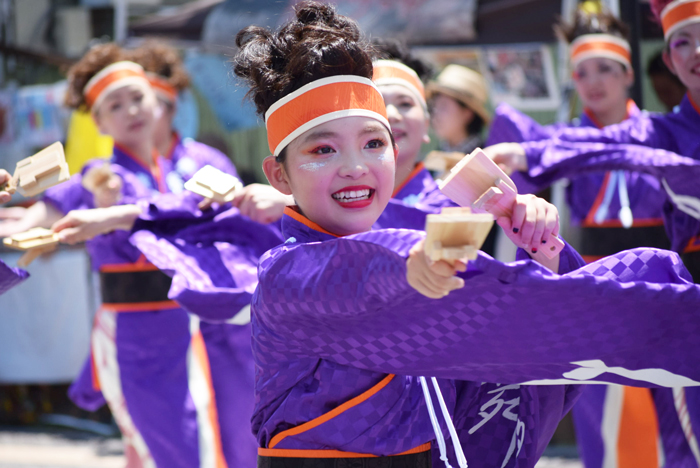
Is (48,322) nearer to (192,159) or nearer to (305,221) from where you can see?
(192,159)

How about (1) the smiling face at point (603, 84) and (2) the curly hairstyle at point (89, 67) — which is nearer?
(1) the smiling face at point (603, 84)

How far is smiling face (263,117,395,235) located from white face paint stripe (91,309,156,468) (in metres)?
1.76

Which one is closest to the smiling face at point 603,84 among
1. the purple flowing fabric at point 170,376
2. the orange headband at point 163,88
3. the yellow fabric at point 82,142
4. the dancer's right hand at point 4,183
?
the purple flowing fabric at point 170,376

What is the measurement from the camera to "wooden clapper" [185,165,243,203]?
2.00 meters

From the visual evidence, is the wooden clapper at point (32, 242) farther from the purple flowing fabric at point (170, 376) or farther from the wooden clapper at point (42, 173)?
the purple flowing fabric at point (170, 376)

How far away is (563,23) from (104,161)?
2.02 metres

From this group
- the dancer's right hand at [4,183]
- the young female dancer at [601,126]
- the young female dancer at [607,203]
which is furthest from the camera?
the young female dancer at [601,126]

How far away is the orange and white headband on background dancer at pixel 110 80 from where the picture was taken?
315 centimetres

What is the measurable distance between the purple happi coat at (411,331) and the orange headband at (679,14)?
3.81 feet

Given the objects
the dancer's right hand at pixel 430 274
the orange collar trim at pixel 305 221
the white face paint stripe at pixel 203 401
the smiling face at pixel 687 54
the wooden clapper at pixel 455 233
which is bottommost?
the white face paint stripe at pixel 203 401

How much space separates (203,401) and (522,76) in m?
2.40

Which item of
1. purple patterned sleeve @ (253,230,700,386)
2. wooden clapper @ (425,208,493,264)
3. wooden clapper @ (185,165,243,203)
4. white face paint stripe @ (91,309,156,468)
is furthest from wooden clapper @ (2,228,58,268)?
wooden clapper @ (425,208,493,264)

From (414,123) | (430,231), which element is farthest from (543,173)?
(430,231)

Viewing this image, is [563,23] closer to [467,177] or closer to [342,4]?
[342,4]
